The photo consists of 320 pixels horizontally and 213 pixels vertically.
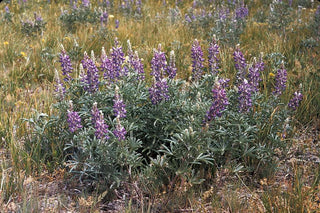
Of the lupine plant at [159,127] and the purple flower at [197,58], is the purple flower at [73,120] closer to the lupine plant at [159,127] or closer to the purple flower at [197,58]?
the lupine plant at [159,127]

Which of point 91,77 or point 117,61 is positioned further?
point 117,61

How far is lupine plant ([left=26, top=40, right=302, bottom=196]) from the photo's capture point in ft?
8.02

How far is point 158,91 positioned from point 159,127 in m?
0.33

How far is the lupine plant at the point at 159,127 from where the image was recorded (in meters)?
2.44

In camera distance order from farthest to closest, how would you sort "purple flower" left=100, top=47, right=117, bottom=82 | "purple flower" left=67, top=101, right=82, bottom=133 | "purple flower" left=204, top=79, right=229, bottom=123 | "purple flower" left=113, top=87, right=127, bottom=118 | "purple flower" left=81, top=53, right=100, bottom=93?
1. "purple flower" left=100, top=47, right=117, bottom=82
2. "purple flower" left=81, top=53, right=100, bottom=93
3. "purple flower" left=67, top=101, right=82, bottom=133
4. "purple flower" left=113, top=87, right=127, bottom=118
5. "purple flower" left=204, top=79, right=229, bottom=123

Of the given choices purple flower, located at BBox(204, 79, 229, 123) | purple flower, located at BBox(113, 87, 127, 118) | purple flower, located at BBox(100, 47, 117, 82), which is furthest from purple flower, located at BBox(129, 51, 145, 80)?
purple flower, located at BBox(204, 79, 229, 123)

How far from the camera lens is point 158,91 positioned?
2699mm

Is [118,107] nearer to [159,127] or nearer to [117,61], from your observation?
[159,127]

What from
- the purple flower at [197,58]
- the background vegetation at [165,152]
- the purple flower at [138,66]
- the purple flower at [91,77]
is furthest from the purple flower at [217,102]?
the purple flower at [91,77]

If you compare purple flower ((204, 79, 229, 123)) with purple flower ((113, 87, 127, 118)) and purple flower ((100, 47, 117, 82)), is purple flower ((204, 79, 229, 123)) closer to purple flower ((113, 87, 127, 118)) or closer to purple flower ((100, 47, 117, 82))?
purple flower ((113, 87, 127, 118))

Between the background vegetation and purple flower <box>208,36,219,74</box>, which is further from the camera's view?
purple flower <box>208,36,219,74</box>

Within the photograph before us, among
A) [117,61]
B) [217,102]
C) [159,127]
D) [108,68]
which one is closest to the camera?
[217,102]

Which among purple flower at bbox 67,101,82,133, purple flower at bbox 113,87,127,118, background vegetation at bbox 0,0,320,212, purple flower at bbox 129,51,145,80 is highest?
purple flower at bbox 129,51,145,80

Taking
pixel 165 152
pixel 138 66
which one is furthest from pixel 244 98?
pixel 138 66
